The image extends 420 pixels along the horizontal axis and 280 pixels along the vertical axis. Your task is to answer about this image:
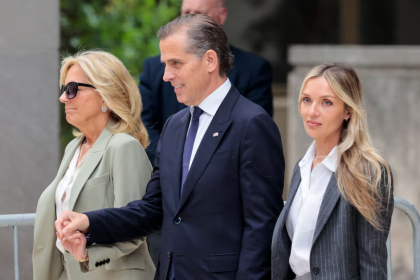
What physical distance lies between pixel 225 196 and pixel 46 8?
9.80 ft

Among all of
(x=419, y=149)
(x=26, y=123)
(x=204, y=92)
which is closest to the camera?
(x=204, y=92)

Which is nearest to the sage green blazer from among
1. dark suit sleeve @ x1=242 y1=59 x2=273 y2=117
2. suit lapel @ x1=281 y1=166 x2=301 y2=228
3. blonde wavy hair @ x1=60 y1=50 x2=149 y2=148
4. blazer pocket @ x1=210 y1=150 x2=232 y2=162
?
blonde wavy hair @ x1=60 y1=50 x2=149 y2=148

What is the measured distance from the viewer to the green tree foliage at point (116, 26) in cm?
909

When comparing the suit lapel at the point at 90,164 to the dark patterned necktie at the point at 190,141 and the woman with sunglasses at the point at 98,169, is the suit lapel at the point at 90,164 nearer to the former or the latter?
the woman with sunglasses at the point at 98,169

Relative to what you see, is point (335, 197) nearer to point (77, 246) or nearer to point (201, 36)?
point (201, 36)

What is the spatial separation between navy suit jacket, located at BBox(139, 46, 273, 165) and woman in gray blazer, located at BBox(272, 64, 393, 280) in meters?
1.90

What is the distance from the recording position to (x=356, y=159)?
279 centimetres

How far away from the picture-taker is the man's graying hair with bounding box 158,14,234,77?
3033mm

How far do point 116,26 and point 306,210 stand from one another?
24.4 ft

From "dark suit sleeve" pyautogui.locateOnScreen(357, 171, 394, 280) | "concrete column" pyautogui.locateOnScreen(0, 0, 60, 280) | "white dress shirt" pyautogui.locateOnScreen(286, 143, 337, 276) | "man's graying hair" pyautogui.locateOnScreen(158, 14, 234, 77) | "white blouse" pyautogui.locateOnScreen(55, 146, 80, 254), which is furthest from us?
"concrete column" pyautogui.locateOnScreen(0, 0, 60, 280)

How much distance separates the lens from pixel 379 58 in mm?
6770

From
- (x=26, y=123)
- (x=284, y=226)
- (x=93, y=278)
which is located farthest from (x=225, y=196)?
(x=26, y=123)

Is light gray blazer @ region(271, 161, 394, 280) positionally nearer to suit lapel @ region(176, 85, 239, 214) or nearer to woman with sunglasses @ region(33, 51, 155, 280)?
Answer: suit lapel @ region(176, 85, 239, 214)

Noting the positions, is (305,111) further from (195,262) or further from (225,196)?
(195,262)
